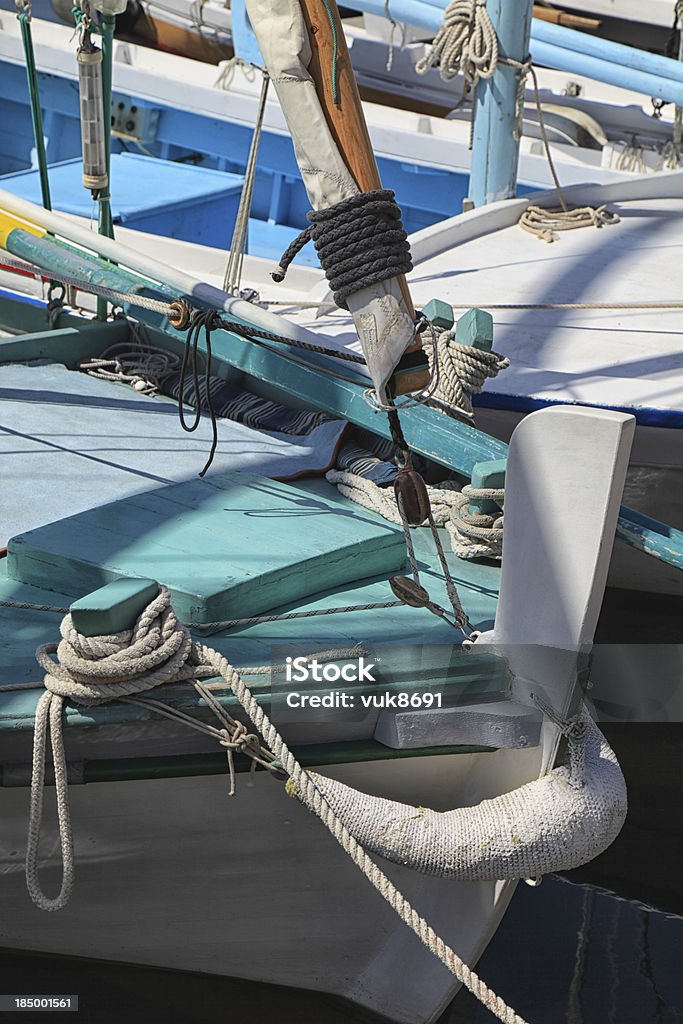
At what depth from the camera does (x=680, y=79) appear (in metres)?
8.47

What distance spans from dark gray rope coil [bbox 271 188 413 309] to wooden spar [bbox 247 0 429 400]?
3cm

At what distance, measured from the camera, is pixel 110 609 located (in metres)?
2.84

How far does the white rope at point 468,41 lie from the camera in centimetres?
680

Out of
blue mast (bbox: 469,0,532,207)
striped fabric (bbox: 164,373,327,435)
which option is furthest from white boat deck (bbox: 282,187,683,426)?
striped fabric (bbox: 164,373,327,435)

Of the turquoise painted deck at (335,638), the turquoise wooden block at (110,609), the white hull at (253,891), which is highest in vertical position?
the turquoise wooden block at (110,609)

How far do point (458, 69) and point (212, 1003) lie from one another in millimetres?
5132

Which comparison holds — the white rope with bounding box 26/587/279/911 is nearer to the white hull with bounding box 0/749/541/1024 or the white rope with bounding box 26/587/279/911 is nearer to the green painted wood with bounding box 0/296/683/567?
the white hull with bounding box 0/749/541/1024

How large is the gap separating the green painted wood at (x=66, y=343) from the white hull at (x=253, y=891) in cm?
253

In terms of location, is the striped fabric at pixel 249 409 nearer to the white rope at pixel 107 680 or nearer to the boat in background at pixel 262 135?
the white rope at pixel 107 680

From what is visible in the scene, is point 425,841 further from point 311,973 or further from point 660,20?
point 660,20

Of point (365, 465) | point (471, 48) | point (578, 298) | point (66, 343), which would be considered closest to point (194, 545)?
point (365, 465)

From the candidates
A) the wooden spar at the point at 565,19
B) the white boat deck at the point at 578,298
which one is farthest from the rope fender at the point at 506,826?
the wooden spar at the point at 565,19

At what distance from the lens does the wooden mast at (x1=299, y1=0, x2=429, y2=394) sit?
3.03 meters

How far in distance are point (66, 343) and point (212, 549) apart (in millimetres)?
2076
